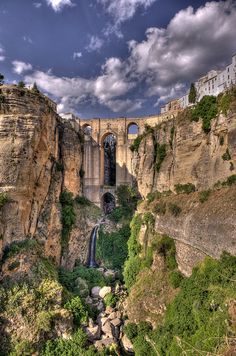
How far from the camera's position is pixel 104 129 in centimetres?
4272

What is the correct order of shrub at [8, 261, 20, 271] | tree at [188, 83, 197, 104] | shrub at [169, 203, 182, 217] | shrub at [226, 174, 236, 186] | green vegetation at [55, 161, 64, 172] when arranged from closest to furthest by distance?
shrub at [226, 174, 236, 186] < shrub at [8, 261, 20, 271] < shrub at [169, 203, 182, 217] < green vegetation at [55, 161, 64, 172] < tree at [188, 83, 197, 104]

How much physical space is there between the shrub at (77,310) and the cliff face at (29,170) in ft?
21.4

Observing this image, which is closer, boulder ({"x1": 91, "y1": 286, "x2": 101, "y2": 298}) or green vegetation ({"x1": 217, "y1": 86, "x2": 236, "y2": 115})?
Result: green vegetation ({"x1": 217, "y1": 86, "x2": 236, "y2": 115})

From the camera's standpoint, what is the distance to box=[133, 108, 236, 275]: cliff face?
48.0 feet

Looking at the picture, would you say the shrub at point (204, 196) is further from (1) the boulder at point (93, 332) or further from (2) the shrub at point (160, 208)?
(1) the boulder at point (93, 332)

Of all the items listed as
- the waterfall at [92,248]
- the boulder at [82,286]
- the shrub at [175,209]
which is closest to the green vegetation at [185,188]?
the shrub at [175,209]

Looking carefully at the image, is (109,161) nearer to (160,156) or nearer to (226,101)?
(160,156)

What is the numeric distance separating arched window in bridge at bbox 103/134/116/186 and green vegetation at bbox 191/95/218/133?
2458 centimetres

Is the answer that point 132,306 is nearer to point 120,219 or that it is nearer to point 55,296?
point 55,296

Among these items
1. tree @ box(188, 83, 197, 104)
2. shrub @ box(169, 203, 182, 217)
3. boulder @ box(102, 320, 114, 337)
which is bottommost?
boulder @ box(102, 320, 114, 337)

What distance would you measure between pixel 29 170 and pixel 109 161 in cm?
2537

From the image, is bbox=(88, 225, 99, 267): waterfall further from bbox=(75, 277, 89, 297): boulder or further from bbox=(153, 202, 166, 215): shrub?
bbox=(153, 202, 166, 215): shrub

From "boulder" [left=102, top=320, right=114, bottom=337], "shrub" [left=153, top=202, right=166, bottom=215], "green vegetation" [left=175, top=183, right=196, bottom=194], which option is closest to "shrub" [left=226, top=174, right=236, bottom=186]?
"green vegetation" [left=175, top=183, right=196, bottom=194]

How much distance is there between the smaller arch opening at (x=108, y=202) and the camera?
40684mm
